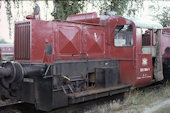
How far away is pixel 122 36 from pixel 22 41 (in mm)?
3852

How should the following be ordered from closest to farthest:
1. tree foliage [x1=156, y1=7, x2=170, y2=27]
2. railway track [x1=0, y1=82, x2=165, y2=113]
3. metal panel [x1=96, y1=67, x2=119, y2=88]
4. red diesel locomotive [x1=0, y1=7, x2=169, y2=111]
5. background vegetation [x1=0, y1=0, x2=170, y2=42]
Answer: red diesel locomotive [x1=0, y1=7, x2=169, y2=111] → railway track [x1=0, y1=82, x2=165, y2=113] → metal panel [x1=96, y1=67, x2=119, y2=88] → background vegetation [x1=0, y1=0, x2=170, y2=42] → tree foliage [x1=156, y1=7, x2=170, y2=27]

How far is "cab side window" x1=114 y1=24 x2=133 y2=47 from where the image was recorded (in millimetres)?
8062

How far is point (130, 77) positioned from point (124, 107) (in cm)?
136

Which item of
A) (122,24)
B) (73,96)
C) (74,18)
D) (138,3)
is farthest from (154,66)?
(138,3)

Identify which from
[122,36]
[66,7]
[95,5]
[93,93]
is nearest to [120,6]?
[95,5]

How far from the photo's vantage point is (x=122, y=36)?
830 centimetres

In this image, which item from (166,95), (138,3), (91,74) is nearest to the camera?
(91,74)

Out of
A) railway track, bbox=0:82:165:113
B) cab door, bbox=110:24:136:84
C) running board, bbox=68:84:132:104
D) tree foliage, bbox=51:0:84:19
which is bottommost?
railway track, bbox=0:82:165:113

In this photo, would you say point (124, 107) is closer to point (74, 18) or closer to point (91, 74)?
point (91, 74)

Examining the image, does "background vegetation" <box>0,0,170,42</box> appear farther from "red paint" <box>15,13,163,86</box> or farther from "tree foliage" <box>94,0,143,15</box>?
"red paint" <box>15,13,163,86</box>

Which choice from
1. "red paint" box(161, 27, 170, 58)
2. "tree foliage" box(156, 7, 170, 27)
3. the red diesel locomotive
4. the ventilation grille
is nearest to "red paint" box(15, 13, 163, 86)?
the red diesel locomotive

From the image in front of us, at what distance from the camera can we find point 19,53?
6.58m

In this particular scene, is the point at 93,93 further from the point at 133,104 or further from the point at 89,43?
the point at 89,43

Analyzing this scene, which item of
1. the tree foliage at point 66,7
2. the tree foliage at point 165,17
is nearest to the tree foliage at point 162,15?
the tree foliage at point 165,17
